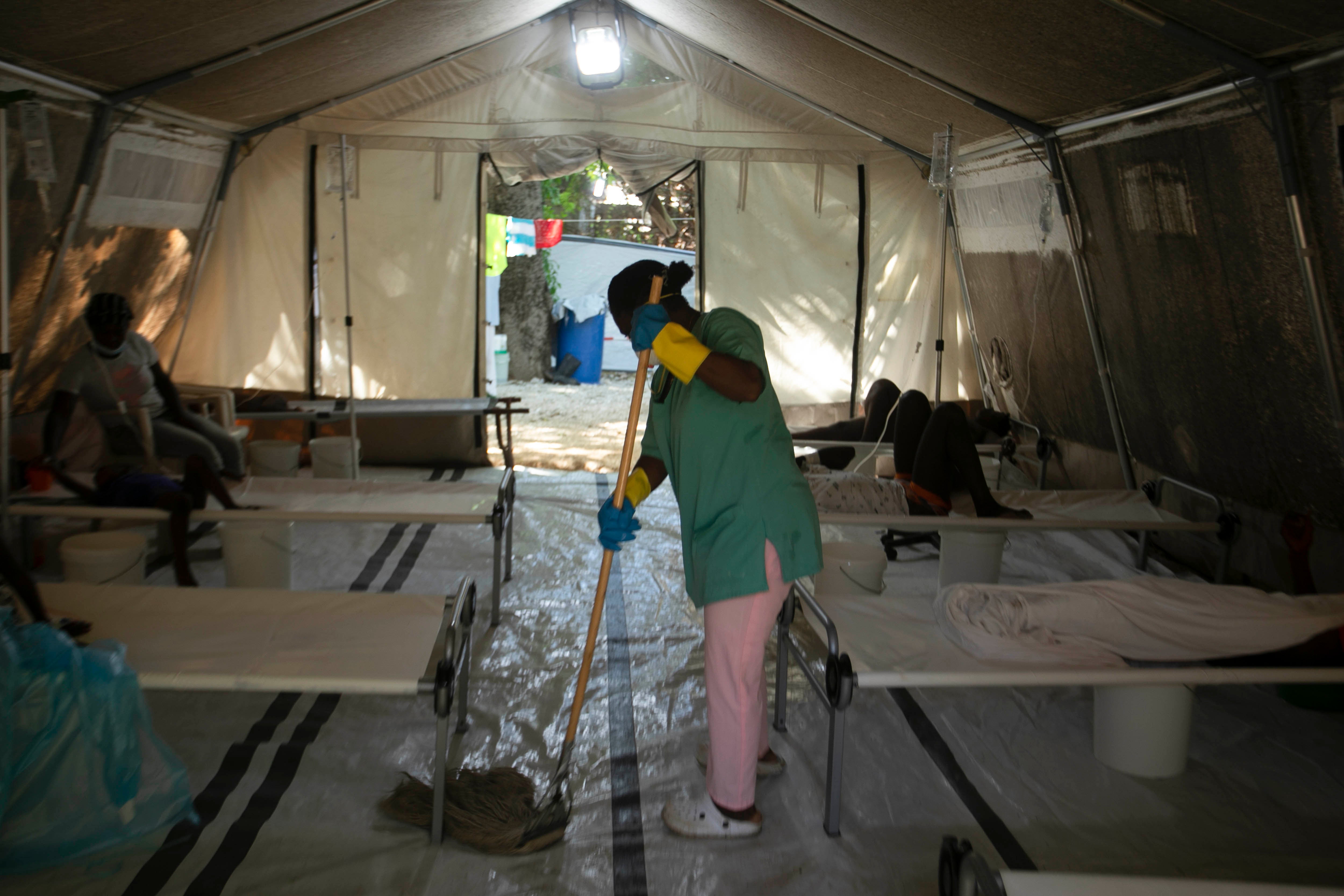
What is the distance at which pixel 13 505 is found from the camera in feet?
10.7

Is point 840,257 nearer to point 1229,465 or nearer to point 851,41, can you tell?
point 851,41

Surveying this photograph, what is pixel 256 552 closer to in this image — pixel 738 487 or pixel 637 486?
pixel 637 486

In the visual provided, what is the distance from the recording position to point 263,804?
219cm

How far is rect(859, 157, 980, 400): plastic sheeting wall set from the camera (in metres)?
5.99

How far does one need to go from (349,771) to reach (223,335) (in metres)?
4.27

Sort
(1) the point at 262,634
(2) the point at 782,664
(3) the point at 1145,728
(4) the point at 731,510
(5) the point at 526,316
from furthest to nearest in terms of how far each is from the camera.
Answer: (5) the point at 526,316
(2) the point at 782,664
(3) the point at 1145,728
(1) the point at 262,634
(4) the point at 731,510

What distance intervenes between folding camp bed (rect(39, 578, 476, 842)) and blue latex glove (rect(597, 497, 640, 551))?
1.26 ft

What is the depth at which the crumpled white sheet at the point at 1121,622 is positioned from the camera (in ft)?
7.63

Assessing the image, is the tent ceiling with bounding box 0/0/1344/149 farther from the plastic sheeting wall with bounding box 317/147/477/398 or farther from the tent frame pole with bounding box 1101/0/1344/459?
the plastic sheeting wall with bounding box 317/147/477/398

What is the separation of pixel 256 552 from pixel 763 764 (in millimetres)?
2059

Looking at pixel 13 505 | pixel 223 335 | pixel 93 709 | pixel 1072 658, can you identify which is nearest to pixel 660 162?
pixel 223 335

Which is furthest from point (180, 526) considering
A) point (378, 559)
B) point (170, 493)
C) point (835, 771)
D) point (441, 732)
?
point (835, 771)

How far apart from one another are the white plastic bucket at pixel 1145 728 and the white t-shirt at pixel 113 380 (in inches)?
155

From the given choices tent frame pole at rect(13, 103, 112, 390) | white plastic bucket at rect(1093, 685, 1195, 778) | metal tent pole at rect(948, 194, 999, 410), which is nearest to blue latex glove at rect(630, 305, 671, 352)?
white plastic bucket at rect(1093, 685, 1195, 778)
